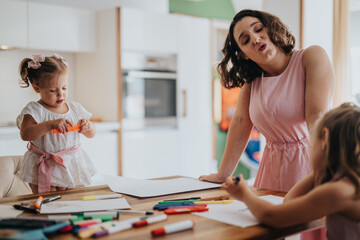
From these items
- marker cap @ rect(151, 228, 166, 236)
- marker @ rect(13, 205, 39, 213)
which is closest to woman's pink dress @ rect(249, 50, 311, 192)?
marker cap @ rect(151, 228, 166, 236)

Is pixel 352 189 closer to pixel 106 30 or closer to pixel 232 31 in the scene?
pixel 232 31

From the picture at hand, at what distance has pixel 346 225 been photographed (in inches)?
43.0

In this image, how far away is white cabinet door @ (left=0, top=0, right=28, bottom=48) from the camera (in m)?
3.39

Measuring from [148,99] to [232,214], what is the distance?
3106 millimetres

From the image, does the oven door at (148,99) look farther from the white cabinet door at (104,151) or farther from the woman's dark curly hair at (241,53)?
the woman's dark curly hair at (241,53)

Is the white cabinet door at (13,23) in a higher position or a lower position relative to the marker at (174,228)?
higher

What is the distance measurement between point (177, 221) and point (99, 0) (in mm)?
3622

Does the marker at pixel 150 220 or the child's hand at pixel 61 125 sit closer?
the marker at pixel 150 220

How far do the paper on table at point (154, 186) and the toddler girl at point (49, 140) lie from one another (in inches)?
9.1

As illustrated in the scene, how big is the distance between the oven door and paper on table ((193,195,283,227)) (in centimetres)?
282

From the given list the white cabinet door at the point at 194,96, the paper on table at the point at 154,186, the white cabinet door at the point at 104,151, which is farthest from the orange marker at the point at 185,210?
the white cabinet door at the point at 194,96

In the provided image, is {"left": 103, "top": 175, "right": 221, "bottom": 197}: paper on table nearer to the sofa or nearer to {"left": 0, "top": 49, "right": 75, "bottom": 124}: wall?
the sofa

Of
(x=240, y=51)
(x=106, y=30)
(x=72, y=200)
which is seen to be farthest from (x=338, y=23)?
(x=72, y=200)

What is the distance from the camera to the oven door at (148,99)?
155 inches
